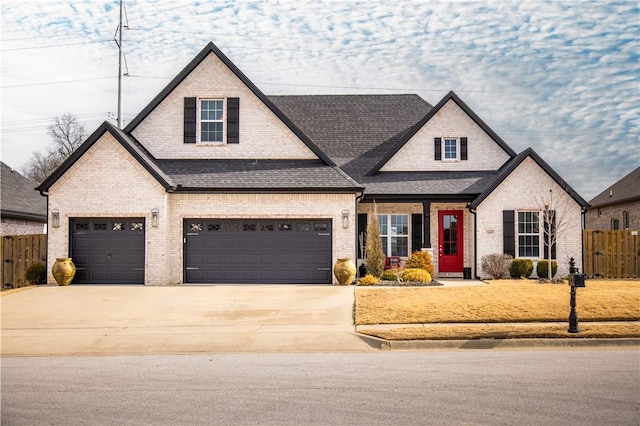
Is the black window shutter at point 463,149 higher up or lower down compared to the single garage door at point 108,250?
higher up

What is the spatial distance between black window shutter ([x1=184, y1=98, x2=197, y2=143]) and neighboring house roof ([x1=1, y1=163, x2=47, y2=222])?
10.3m

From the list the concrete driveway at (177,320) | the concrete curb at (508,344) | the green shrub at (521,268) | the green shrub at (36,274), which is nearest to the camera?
the concrete curb at (508,344)

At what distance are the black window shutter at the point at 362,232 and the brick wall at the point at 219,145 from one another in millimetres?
3436

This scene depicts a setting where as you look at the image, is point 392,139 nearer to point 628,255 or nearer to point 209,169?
point 209,169

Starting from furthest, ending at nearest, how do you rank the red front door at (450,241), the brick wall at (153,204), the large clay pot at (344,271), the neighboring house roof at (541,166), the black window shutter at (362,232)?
1. the red front door at (450,241)
2. the black window shutter at (362,232)
3. the neighboring house roof at (541,166)
4. the brick wall at (153,204)
5. the large clay pot at (344,271)

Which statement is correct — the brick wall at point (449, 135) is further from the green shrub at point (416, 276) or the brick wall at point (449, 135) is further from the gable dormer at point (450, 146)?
the green shrub at point (416, 276)

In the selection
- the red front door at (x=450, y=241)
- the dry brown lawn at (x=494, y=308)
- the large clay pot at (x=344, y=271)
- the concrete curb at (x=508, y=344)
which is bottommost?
the concrete curb at (x=508, y=344)

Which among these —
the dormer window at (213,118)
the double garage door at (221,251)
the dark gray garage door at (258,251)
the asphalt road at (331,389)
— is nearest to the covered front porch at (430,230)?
the dark gray garage door at (258,251)

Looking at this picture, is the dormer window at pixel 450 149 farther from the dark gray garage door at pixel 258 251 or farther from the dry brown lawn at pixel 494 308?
the dry brown lawn at pixel 494 308

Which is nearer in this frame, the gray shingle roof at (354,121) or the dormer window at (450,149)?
the dormer window at (450,149)

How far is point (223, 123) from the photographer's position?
2377 centimetres

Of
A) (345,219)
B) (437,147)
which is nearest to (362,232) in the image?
(345,219)

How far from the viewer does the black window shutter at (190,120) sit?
23.7 meters

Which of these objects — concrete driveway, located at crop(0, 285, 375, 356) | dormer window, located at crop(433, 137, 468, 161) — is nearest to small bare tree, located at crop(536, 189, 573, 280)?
dormer window, located at crop(433, 137, 468, 161)
